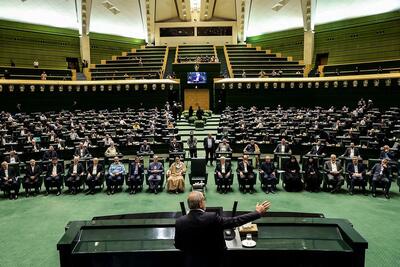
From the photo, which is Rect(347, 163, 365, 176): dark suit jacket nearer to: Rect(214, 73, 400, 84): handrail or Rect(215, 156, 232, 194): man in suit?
Rect(215, 156, 232, 194): man in suit

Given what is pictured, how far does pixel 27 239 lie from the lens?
6441 millimetres

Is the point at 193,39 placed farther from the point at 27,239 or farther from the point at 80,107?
the point at 27,239

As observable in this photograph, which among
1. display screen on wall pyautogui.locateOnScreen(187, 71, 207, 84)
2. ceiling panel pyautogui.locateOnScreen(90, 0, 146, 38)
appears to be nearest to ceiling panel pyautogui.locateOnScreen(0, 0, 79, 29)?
ceiling panel pyautogui.locateOnScreen(90, 0, 146, 38)

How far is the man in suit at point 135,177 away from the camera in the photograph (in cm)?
969

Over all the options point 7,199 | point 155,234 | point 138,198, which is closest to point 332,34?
point 138,198

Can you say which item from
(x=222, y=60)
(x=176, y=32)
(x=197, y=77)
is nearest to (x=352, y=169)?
(x=197, y=77)

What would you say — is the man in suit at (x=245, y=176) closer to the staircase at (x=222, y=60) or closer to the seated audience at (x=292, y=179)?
the seated audience at (x=292, y=179)

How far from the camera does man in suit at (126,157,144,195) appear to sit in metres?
9.69

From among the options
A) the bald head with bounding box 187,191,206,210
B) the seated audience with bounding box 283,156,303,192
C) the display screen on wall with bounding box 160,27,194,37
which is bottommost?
the seated audience with bounding box 283,156,303,192

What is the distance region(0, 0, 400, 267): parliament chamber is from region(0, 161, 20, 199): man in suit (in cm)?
3

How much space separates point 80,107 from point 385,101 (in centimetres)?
1706

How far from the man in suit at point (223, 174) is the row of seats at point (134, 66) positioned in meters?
14.2

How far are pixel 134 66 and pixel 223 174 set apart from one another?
61.6ft

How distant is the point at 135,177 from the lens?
9.72 metres
